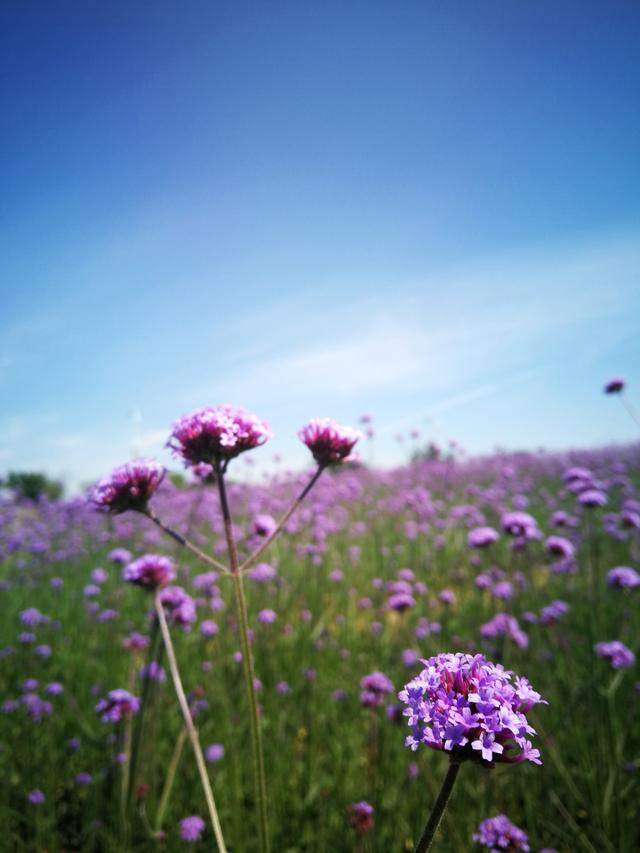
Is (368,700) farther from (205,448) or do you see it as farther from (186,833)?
(205,448)

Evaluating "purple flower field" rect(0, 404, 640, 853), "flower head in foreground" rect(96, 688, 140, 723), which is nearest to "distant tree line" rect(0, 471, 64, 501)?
"purple flower field" rect(0, 404, 640, 853)

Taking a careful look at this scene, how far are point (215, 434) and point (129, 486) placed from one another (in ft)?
1.36

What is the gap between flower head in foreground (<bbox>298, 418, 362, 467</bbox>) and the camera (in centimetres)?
200

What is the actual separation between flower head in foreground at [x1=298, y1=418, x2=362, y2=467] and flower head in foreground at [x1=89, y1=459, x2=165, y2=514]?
2.03 ft

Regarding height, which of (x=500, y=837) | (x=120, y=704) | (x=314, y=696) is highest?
(x=120, y=704)

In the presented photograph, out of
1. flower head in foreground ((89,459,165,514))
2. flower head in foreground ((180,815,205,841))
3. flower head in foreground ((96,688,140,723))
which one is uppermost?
flower head in foreground ((89,459,165,514))

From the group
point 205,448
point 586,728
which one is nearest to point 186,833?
point 205,448

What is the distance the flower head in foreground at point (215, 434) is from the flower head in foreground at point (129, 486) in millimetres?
143

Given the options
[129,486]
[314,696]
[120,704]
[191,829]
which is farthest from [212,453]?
[314,696]

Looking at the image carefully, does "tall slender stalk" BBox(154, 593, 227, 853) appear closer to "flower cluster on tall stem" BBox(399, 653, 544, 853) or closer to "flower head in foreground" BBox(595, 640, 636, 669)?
"flower cluster on tall stem" BBox(399, 653, 544, 853)

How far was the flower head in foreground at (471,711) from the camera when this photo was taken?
102cm

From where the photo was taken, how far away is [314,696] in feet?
13.8

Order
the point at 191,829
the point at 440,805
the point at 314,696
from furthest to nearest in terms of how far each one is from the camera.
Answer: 1. the point at 314,696
2. the point at 191,829
3. the point at 440,805

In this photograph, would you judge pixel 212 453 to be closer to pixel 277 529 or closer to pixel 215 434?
pixel 215 434
